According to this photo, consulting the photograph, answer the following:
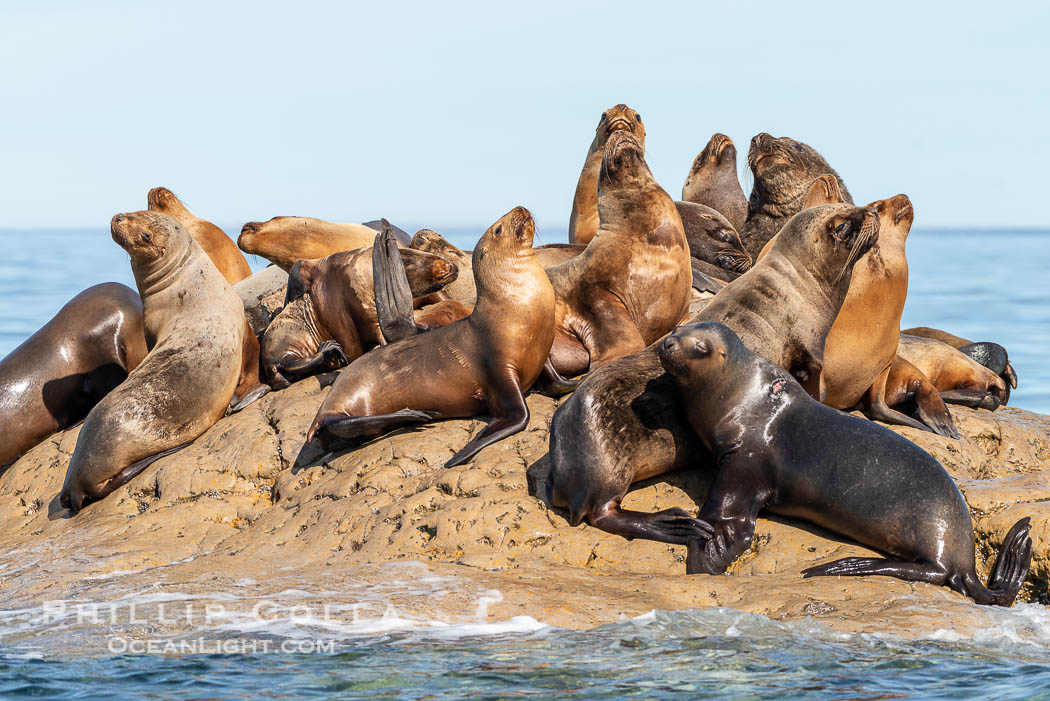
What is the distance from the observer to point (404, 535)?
5.70 meters

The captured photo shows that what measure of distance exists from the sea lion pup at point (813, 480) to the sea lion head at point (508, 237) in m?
1.58

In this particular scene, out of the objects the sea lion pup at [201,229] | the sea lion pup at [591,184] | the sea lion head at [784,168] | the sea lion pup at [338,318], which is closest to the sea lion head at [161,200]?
the sea lion pup at [201,229]

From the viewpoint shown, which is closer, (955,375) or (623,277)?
(623,277)

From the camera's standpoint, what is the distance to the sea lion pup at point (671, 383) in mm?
5582

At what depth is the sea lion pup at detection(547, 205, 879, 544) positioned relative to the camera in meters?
5.58

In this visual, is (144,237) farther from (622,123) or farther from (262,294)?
(622,123)

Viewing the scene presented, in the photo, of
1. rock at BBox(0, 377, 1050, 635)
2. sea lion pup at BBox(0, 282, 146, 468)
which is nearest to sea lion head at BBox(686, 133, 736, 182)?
rock at BBox(0, 377, 1050, 635)

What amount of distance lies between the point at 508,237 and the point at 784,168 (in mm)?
3928

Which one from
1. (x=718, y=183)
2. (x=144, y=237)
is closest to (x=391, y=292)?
(x=144, y=237)

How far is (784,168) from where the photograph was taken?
10094 mm

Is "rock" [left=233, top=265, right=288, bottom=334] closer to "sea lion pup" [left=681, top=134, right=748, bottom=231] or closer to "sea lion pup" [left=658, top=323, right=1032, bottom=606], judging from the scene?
"sea lion pup" [left=681, top=134, right=748, bottom=231]

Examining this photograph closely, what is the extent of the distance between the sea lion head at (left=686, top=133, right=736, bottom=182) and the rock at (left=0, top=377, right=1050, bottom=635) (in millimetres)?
4633

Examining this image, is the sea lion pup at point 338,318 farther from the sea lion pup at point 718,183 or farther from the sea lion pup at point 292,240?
the sea lion pup at point 718,183

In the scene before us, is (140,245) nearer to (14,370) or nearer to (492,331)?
(14,370)
